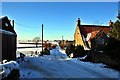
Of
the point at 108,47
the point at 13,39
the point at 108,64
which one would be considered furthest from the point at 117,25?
the point at 13,39

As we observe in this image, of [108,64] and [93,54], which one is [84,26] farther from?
[108,64]

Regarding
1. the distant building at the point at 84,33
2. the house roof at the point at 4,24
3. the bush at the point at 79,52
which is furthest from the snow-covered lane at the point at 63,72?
the distant building at the point at 84,33

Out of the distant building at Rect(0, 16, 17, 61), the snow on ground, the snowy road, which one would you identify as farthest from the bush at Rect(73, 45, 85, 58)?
the snowy road

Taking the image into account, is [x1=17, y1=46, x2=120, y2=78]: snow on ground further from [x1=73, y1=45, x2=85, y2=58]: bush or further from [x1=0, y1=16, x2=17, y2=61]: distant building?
[x1=73, y1=45, x2=85, y2=58]: bush

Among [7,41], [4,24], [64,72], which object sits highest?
[4,24]

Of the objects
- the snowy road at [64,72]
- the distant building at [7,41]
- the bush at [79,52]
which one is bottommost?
the snowy road at [64,72]

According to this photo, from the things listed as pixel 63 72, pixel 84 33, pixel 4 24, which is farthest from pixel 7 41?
pixel 84 33

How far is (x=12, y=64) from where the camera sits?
41.1ft

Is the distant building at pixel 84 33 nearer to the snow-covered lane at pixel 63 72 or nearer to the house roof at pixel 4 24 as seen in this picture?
the house roof at pixel 4 24

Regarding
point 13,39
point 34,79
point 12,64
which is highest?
point 13,39

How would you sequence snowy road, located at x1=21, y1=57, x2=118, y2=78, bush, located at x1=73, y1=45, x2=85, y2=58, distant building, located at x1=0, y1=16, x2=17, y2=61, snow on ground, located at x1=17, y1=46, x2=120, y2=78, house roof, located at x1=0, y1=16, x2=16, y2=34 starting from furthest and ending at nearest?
bush, located at x1=73, y1=45, x2=85, y2=58 → house roof, located at x1=0, y1=16, x2=16, y2=34 → distant building, located at x1=0, y1=16, x2=17, y2=61 → snow on ground, located at x1=17, y1=46, x2=120, y2=78 → snowy road, located at x1=21, y1=57, x2=118, y2=78

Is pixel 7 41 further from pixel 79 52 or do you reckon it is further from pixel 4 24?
pixel 79 52

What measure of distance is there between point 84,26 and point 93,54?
18.1m

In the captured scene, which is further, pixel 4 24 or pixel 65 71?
pixel 4 24
